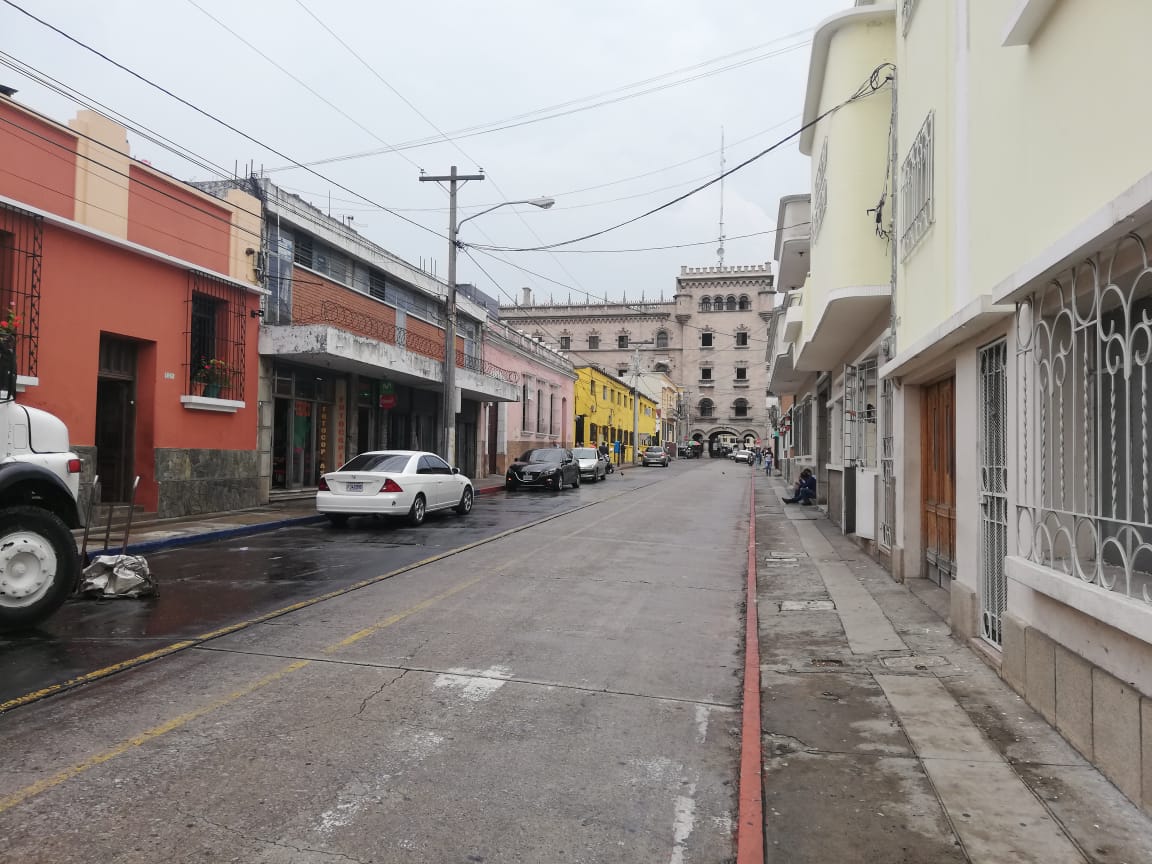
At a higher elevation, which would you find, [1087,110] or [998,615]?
[1087,110]

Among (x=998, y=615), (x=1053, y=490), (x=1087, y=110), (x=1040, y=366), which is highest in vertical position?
(x=1087, y=110)

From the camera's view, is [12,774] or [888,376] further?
[888,376]

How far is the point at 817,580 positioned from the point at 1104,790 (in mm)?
6443

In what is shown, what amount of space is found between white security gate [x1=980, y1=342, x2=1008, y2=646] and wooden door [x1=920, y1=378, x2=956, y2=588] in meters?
1.79

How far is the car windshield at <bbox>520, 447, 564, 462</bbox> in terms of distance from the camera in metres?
28.4

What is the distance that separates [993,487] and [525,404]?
3309 cm

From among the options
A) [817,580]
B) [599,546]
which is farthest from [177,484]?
[817,580]

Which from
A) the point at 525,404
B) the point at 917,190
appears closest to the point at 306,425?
the point at 917,190

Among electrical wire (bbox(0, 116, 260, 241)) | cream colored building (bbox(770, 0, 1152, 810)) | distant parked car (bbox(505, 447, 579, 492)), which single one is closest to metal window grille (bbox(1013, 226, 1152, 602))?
cream colored building (bbox(770, 0, 1152, 810))

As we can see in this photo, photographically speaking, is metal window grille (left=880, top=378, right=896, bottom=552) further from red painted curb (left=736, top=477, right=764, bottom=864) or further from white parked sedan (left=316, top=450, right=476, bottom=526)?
white parked sedan (left=316, top=450, right=476, bottom=526)

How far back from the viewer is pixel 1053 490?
515 centimetres

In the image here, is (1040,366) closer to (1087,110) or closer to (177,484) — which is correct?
(1087,110)

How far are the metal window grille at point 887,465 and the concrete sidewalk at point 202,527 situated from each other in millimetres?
10563

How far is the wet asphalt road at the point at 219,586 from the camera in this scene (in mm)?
6133
